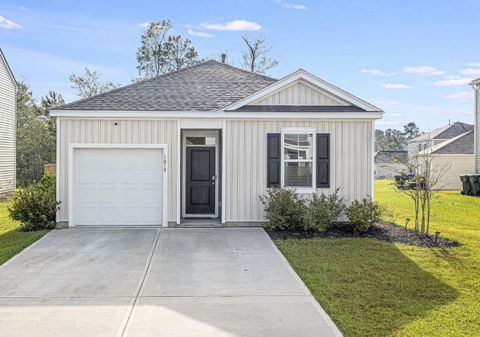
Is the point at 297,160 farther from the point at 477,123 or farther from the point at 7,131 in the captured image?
the point at 7,131

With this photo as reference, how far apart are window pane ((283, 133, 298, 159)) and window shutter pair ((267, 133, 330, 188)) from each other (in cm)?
18

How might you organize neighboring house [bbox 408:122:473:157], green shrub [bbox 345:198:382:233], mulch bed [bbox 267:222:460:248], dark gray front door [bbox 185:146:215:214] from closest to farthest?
mulch bed [bbox 267:222:460:248] → green shrub [bbox 345:198:382:233] → dark gray front door [bbox 185:146:215:214] → neighboring house [bbox 408:122:473:157]

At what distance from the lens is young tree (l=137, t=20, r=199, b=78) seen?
36938mm

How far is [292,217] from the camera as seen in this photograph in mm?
11281

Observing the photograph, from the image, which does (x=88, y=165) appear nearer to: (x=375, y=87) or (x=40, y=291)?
(x=40, y=291)

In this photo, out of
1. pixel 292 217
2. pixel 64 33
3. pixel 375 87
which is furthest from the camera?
pixel 375 87

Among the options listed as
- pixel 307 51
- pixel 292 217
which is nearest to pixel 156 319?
pixel 292 217

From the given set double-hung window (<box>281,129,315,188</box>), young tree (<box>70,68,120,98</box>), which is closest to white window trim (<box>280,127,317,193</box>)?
double-hung window (<box>281,129,315,188</box>)

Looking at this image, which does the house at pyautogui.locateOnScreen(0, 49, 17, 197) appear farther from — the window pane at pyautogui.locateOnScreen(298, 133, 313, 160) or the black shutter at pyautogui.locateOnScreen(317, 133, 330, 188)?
the black shutter at pyautogui.locateOnScreen(317, 133, 330, 188)

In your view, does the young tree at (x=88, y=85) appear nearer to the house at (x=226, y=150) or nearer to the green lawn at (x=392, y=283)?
the house at (x=226, y=150)

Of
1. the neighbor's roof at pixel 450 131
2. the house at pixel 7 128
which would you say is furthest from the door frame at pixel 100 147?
the neighbor's roof at pixel 450 131

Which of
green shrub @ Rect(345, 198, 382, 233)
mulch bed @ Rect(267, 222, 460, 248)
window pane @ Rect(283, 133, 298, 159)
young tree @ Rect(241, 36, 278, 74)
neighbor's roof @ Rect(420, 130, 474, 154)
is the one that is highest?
young tree @ Rect(241, 36, 278, 74)

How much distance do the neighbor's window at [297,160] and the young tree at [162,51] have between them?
2637 centimetres

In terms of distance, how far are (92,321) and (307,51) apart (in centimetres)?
2008
